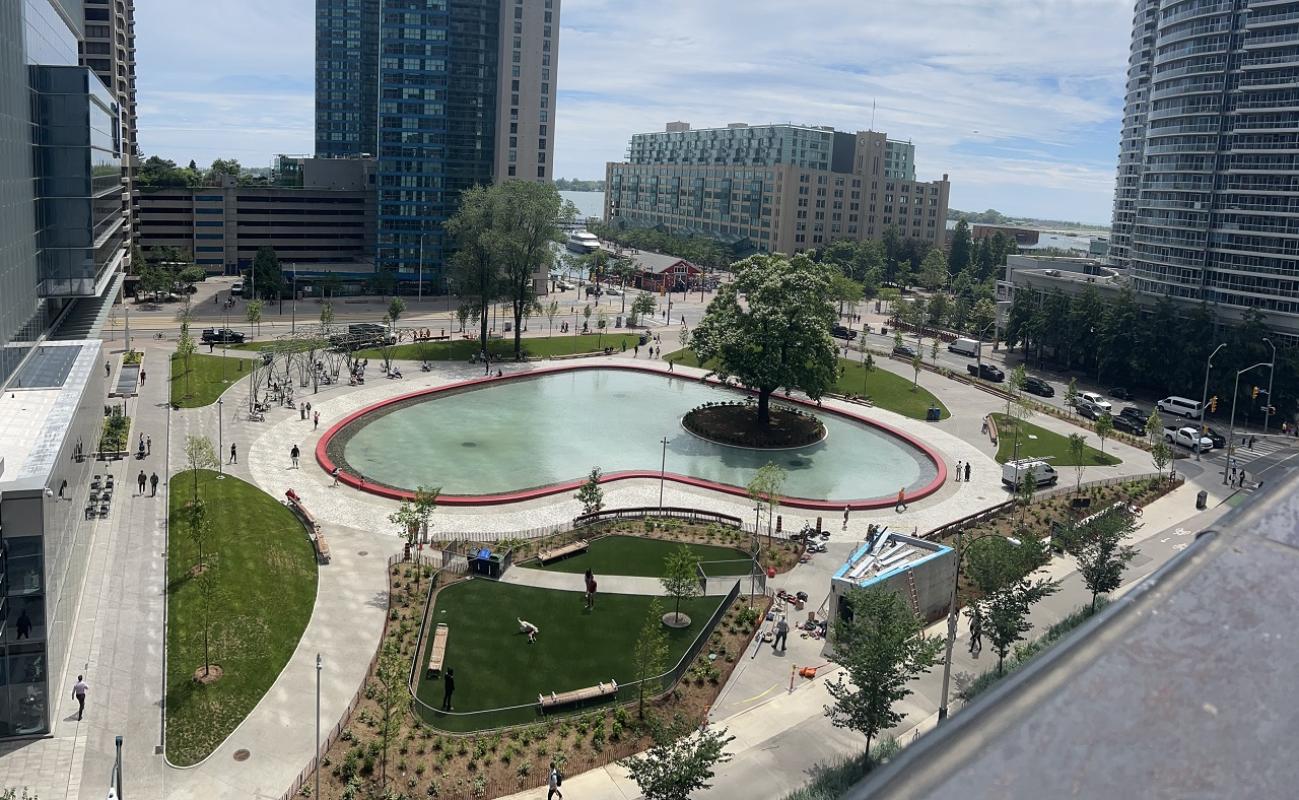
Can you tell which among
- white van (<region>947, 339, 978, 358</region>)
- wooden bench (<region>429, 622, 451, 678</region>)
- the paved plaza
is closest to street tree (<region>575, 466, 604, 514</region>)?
the paved plaza

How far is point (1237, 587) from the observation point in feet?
7.10

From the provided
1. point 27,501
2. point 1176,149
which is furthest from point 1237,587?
point 1176,149

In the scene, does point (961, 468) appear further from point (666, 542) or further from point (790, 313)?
point (666, 542)

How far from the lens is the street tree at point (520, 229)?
A: 62.2 metres

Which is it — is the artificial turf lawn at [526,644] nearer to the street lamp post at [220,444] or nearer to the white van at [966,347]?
the street lamp post at [220,444]

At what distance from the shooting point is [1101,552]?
28.4m

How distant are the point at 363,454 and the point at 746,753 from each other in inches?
1011

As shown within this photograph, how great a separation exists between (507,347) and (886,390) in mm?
24512

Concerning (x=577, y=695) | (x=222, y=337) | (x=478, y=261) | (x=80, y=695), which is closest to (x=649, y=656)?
(x=577, y=695)

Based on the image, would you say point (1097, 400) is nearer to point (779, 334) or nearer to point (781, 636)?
point (779, 334)

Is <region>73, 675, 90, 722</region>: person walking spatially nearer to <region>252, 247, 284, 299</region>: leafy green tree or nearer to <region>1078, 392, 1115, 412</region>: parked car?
<region>1078, 392, 1115, 412</region>: parked car

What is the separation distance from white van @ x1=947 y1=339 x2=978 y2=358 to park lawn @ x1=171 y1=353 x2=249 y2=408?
51.9 m

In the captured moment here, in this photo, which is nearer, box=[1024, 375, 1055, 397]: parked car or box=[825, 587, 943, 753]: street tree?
box=[825, 587, 943, 753]: street tree

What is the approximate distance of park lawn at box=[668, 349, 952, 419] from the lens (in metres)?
55.1
